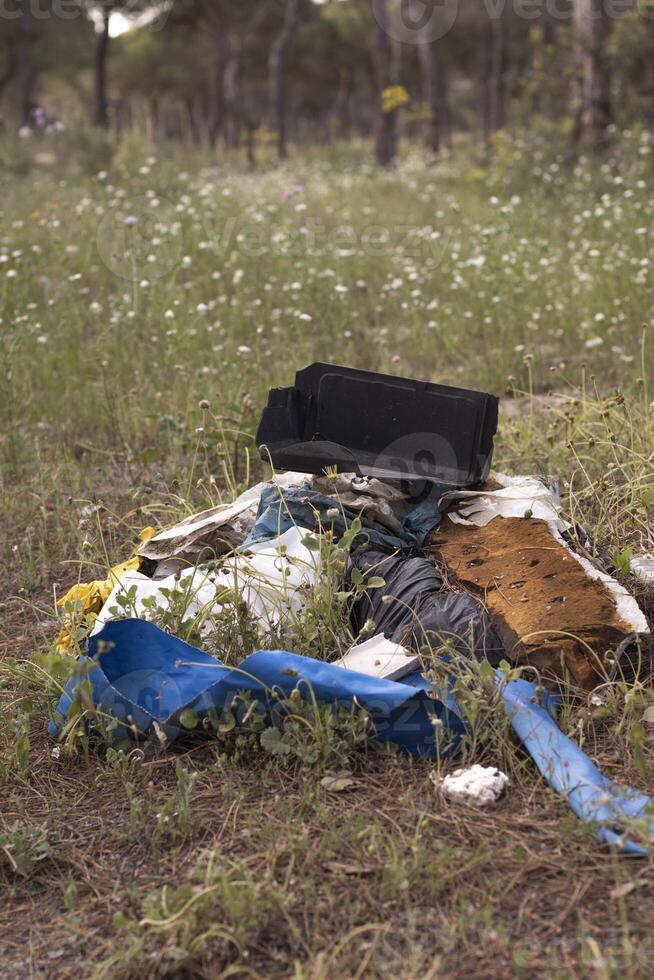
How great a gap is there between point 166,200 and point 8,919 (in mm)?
7992

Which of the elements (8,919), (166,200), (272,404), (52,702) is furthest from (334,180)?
(8,919)

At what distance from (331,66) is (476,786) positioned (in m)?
39.0

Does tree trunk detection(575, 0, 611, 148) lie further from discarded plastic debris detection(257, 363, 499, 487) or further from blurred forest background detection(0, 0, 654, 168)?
Answer: discarded plastic debris detection(257, 363, 499, 487)

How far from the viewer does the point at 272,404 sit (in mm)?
3502

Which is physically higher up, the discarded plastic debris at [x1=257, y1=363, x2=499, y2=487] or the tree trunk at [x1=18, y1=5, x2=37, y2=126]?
the tree trunk at [x1=18, y1=5, x2=37, y2=126]

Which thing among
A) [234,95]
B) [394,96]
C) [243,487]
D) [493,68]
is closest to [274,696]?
[243,487]

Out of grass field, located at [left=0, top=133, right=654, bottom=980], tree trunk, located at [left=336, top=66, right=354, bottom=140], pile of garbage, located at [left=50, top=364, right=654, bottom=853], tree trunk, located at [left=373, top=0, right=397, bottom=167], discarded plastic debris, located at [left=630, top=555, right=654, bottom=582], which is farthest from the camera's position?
tree trunk, located at [left=336, top=66, right=354, bottom=140]

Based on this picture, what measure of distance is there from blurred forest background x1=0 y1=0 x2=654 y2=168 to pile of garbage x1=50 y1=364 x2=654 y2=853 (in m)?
7.33

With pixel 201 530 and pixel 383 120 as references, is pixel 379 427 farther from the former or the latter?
pixel 383 120

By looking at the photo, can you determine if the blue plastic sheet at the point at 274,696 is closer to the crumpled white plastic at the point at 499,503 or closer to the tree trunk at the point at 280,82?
the crumpled white plastic at the point at 499,503

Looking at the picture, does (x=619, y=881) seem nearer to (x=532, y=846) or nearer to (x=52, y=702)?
(x=532, y=846)

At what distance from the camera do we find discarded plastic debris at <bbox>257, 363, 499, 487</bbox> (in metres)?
3.29

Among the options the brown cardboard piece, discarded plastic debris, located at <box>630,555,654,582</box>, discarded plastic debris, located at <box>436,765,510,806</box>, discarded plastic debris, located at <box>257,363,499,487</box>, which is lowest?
discarded plastic debris, located at <box>436,765,510,806</box>

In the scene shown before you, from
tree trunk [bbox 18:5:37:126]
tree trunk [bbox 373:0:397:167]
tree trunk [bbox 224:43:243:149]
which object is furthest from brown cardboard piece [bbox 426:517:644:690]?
tree trunk [bbox 224:43:243:149]
